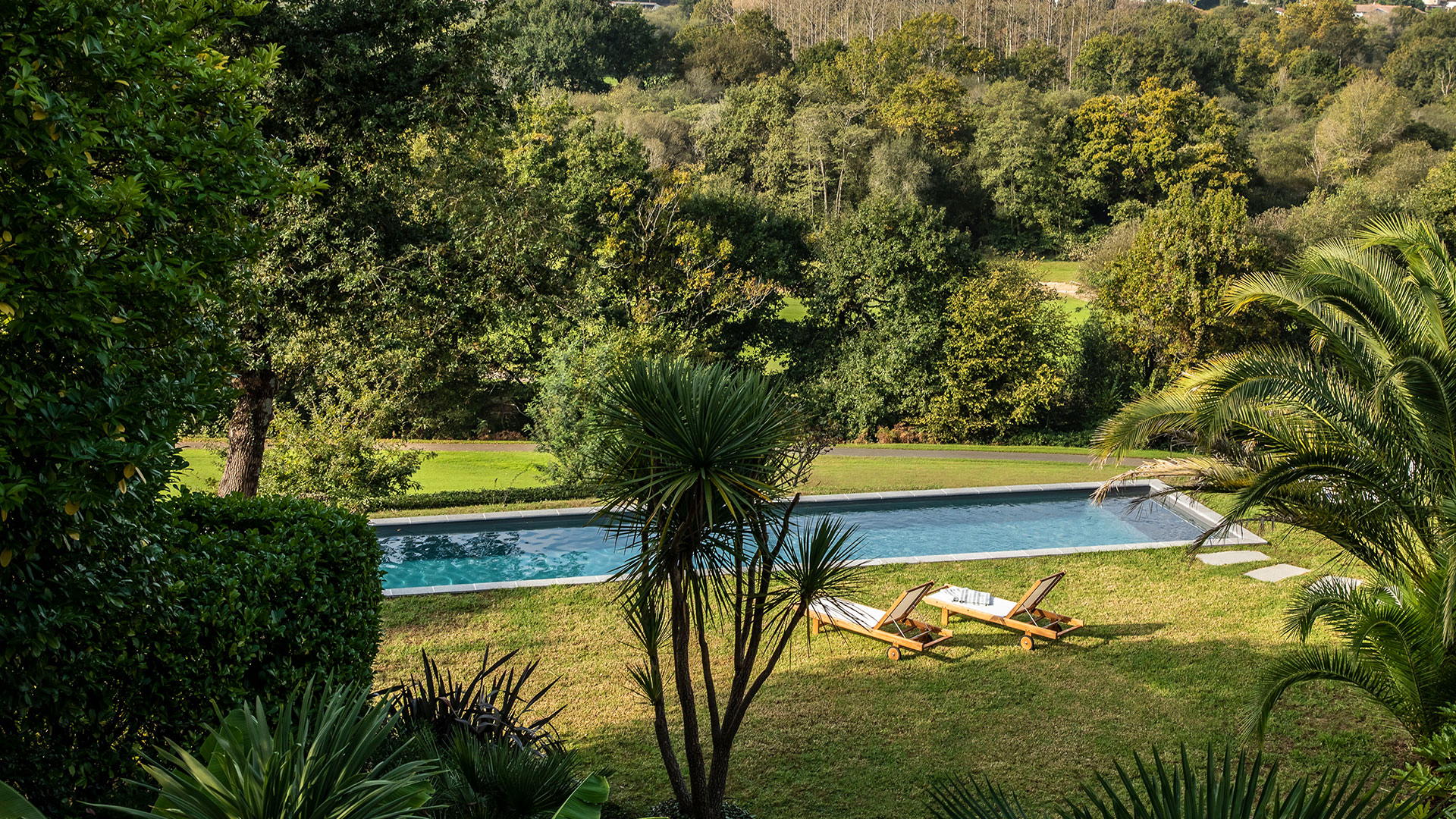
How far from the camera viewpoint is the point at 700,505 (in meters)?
5.43

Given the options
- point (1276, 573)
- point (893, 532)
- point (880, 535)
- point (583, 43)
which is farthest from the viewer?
point (583, 43)

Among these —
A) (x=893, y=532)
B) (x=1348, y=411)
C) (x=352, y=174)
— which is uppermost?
(x=352, y=174)

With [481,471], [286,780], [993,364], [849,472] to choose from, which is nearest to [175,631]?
[286,780]

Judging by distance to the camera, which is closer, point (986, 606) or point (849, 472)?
point (986, 606)

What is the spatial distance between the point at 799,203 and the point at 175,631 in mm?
37138

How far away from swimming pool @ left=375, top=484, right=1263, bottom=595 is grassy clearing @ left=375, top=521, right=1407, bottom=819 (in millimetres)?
1353

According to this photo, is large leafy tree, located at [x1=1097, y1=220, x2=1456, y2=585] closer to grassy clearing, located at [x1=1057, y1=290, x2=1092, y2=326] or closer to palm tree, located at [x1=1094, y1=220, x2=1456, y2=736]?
palm tree, located at [x1=1094, y1=220, x2=1456, y2=736]

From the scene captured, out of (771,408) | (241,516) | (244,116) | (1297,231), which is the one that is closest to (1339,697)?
(771,408)

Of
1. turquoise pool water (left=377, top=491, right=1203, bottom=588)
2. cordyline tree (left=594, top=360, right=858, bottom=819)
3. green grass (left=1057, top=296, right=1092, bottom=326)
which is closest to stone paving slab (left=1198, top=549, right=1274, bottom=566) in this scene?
turquoise pool water (left=377, top=491, right=1203, bottom=588)

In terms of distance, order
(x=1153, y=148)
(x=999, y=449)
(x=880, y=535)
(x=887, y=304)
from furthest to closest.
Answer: (x=1153, y=148) → (x=887, y=304) → (x=999, y=449) → (x=880, y=535)

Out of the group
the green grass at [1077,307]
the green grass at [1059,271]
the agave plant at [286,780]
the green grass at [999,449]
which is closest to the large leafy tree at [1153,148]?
the green grass at [1059,271]

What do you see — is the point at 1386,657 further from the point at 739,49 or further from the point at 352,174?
the point at 739,49

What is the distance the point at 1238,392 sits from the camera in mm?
7129

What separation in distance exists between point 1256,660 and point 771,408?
5.98 m
